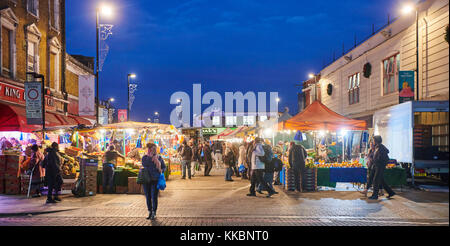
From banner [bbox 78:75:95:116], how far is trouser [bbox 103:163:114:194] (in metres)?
9.89

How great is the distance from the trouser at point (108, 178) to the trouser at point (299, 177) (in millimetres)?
6487

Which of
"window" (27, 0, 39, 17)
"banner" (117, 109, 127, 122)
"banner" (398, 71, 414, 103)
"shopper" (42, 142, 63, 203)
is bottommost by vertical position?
"shopper" (42, 142, 63, 203)

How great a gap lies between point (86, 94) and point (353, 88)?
1688 centimetres

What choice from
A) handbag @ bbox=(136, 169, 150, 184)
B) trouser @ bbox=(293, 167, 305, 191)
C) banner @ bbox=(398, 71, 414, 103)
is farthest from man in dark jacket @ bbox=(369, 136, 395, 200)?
handbag @ bbox=(136, 169, 150, 184)

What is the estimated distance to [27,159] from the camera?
1465cm

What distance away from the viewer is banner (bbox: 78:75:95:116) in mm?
22906

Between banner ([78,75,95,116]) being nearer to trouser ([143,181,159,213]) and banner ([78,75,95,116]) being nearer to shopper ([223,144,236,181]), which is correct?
shopper ([223,144,236,181])

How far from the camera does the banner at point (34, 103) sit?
51.6ft

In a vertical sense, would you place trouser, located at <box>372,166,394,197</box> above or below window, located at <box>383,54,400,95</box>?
below

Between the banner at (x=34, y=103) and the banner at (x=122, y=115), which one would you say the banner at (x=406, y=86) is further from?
the banner at (x=122, y=115)

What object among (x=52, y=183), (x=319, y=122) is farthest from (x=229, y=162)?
(x=52, y=183)

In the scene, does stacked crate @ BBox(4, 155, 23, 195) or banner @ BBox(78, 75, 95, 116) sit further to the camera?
banner @ BBox(78, 75, 95, 116)
